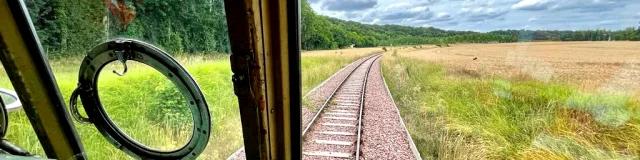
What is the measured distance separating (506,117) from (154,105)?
1.39m

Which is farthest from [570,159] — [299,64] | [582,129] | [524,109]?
[299,64]

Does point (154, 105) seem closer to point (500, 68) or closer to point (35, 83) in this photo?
point (35, 83)

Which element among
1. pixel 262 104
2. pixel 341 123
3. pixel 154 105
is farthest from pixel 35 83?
pixel 341 123

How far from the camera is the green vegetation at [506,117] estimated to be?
3.03 ft

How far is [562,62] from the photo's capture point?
40.7 inches

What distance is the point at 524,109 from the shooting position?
3.90 ft

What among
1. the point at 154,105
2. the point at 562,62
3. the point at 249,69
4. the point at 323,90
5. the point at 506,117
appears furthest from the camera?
the point at 323,90

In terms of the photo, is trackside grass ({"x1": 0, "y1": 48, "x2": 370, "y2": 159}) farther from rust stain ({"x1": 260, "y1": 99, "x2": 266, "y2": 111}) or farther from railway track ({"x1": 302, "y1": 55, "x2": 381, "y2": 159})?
railway track ({"x1": 302, "y1": 55, "x2": 381, "y2": 159})

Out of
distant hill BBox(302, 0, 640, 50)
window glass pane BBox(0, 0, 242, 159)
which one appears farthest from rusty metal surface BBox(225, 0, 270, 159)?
distant hill BBox(302, 0, 640, 50)

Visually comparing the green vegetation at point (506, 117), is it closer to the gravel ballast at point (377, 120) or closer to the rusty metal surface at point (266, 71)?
the gravel ballast at point (377, 120)

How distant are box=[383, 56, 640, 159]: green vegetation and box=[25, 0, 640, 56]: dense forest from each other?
0.18 metres

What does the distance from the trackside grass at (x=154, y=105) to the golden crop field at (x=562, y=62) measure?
0.54m

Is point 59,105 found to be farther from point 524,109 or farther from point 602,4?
point 602,4

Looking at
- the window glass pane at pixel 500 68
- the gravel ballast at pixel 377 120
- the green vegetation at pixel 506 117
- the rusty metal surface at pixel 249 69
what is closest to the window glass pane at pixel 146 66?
the rusty metal surface at pixel 249 69
